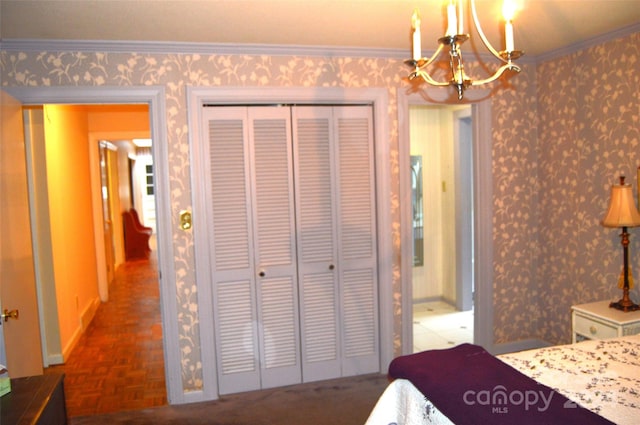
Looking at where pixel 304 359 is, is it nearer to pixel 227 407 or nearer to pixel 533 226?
pixel 227 407

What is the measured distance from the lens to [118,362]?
4281mm

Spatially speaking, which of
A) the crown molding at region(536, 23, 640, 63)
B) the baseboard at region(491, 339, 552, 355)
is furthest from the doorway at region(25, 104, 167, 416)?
the crown molding at region(536, 23, 640, 63)

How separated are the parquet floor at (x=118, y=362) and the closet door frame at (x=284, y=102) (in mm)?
678

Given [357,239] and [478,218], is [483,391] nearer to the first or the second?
[357,239]

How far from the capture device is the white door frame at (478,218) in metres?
3.68

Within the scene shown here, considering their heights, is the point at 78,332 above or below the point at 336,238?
below

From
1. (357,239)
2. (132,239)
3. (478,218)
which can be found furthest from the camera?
(132,239)

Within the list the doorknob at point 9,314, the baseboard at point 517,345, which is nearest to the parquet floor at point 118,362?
the doorknob at point 9,314

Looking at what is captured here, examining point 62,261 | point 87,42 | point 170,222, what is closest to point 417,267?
point 170,222

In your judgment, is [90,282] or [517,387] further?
[90,282]

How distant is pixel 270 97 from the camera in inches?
134

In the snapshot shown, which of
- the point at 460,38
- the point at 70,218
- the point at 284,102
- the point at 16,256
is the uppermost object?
the point at 284,102

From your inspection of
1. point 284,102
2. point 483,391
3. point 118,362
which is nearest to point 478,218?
point 284,102

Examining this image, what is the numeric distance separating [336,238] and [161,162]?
134 centimetres
